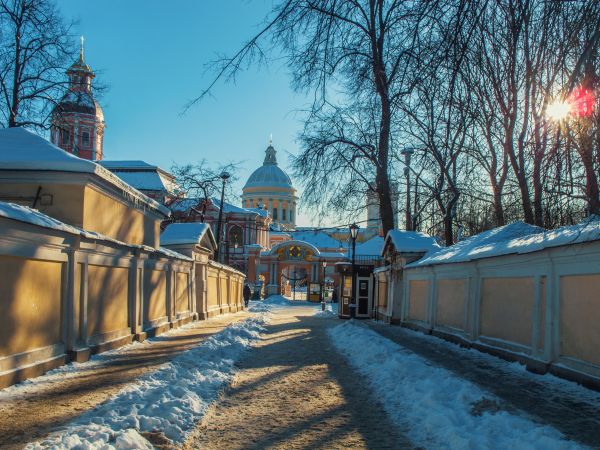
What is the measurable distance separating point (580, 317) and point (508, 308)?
304 cm

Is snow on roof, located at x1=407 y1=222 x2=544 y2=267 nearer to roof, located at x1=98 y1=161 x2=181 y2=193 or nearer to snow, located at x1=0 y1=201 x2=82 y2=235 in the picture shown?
snow, located at x1=0 y1=201 x2=82 y2=235

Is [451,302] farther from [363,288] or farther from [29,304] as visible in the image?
[363,288]

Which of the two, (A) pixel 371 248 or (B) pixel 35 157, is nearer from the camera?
(B) pixel 35 157

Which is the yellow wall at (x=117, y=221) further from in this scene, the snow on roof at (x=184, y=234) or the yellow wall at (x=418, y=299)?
the yellow wall at (x=418, y=299)

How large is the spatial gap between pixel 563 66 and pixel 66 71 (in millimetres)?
19112

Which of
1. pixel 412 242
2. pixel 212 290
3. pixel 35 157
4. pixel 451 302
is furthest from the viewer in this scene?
pixel 212 290

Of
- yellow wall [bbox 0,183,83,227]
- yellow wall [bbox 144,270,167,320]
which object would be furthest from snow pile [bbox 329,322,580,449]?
yellow wall [bbox 144,270,167,320]

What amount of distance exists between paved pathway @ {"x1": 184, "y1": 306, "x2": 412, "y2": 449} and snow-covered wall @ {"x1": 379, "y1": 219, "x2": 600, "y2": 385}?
126 inches

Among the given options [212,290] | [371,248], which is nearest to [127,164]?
[371,248]

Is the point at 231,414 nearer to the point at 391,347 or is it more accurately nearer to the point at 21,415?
the point at 21,415

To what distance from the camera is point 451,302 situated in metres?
16.4

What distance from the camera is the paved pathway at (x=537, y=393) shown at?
253 inches


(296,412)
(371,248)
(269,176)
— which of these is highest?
(269,176)

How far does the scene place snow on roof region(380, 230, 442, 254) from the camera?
22445 mm
